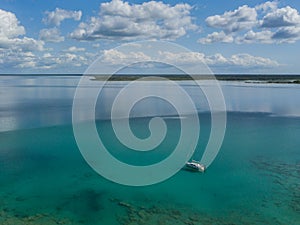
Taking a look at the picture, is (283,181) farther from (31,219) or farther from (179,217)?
(31,219)

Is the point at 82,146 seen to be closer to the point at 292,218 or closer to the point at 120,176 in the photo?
the point at 120,176

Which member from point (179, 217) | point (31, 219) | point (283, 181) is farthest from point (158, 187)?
point (283, 181)

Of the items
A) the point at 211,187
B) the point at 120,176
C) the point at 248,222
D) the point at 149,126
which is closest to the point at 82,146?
the point at 120,176

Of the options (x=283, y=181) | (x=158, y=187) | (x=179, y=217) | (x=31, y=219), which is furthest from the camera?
(x=283, y=181)

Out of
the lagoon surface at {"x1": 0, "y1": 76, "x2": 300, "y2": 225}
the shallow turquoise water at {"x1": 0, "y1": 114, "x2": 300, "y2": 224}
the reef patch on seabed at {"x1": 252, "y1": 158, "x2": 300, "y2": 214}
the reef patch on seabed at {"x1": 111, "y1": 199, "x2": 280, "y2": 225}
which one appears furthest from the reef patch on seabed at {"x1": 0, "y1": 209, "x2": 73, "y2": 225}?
the reef patch on seabed at {"x1": 252, "y1": 158, "x2": 300, "y2": 214}

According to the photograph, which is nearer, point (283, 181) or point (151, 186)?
point (151, 186)

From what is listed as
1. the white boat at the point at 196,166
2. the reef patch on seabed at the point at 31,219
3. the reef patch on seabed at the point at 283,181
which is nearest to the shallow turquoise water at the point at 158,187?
the reef patch on seabed at the point at 283,181
